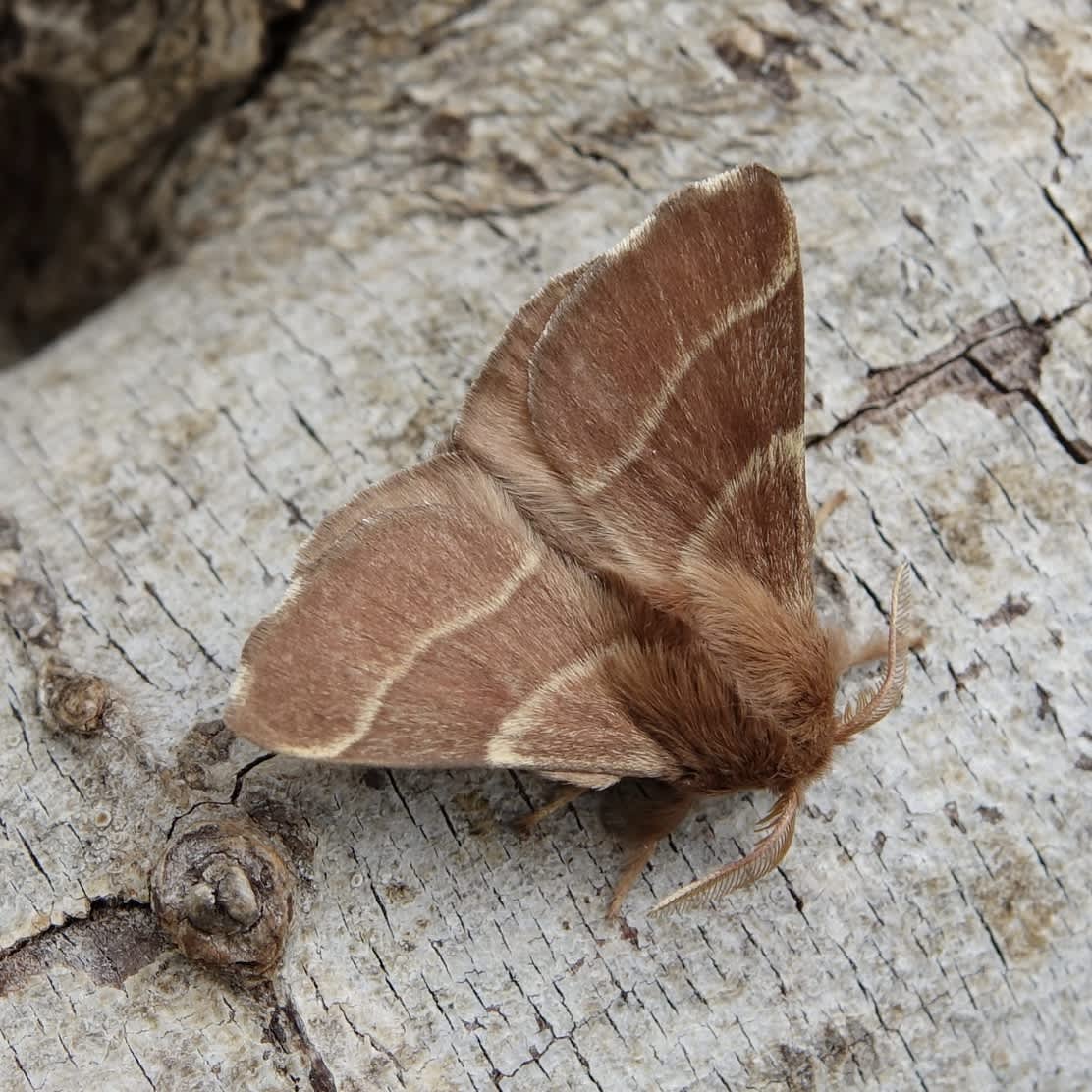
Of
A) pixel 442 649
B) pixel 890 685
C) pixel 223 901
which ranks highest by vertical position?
pixel 442 649

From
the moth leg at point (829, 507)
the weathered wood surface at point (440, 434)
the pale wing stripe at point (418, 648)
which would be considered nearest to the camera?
the pale wing stripe at point (418, 648)

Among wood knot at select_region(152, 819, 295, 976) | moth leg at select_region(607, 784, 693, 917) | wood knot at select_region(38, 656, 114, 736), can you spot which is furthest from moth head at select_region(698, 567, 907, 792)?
wood knot at select_region(38, 656, 114, 736)

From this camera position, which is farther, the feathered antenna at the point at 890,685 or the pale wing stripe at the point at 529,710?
the feathered antenna at the point at 890,685

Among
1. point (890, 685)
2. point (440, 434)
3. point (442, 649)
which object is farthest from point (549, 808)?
point (440, 434)

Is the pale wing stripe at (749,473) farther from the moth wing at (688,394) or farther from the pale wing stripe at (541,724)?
the pale wing stripe at (541,724)

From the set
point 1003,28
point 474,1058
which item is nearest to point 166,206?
point 1003,28

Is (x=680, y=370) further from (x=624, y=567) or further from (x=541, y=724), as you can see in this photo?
(x=541, y=724)

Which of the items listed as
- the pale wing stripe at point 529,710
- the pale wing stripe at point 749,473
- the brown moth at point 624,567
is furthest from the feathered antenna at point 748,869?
the pale wing stripe at point 749,473
